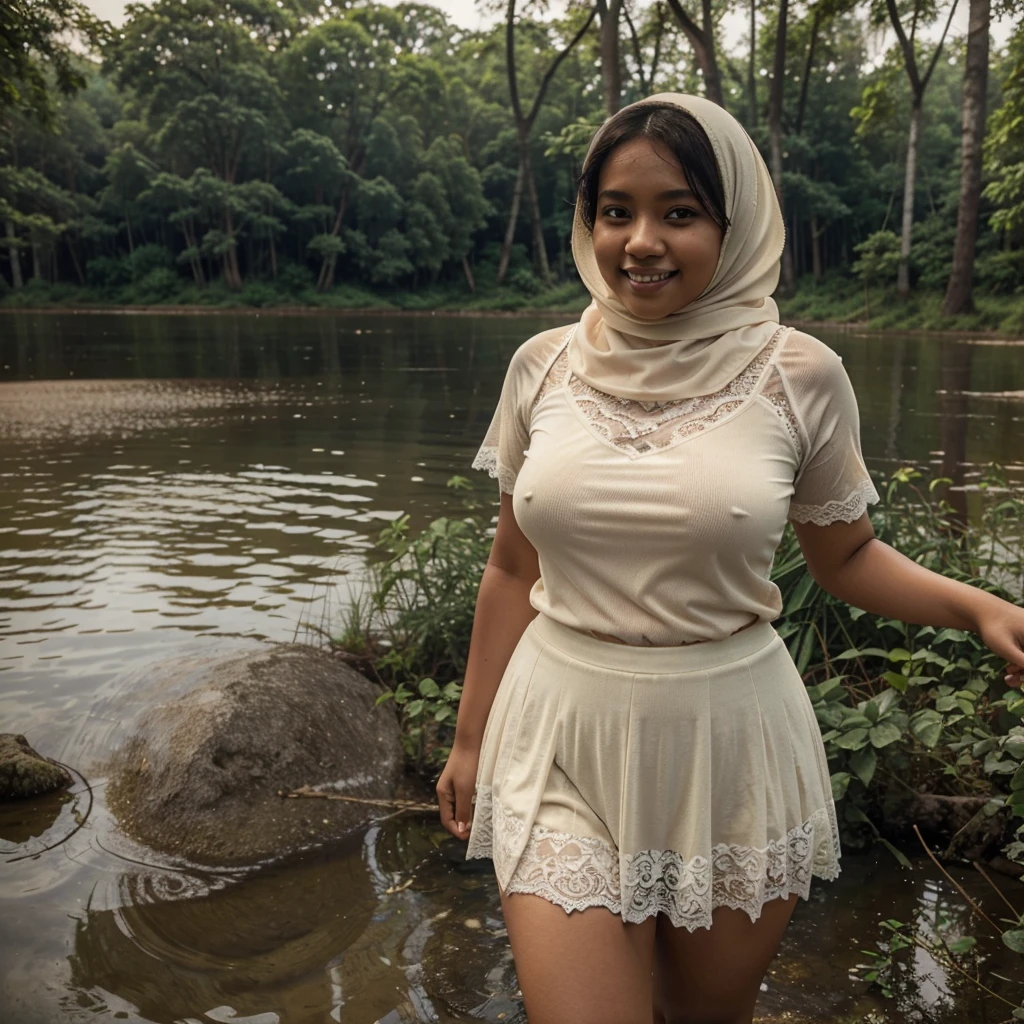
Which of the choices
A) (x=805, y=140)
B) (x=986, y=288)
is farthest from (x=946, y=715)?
(x=805, y=140)

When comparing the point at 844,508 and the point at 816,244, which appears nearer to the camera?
the point at 844,508

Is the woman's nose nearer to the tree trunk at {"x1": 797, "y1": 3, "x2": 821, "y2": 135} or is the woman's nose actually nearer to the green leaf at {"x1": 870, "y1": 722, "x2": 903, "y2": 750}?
the green leaf at {"x1": 870, "y1": 722, "x2": 903, "y2": 750}

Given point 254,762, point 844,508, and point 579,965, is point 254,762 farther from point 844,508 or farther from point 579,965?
point 844,508

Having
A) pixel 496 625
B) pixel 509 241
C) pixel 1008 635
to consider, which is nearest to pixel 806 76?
pixel 509 241

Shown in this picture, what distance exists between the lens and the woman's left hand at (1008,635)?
1.56 metres

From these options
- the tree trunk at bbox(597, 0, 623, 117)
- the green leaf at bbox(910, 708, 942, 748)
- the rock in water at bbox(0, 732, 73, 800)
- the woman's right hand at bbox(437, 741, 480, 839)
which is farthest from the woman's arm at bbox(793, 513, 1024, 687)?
the tree trunk at bbox(597, 0, 623, 117)

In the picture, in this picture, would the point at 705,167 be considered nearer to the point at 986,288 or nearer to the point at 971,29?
the point at 971,29

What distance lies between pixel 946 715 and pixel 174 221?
4453 centimetres

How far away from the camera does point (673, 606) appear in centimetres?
161

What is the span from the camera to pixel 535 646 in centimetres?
176

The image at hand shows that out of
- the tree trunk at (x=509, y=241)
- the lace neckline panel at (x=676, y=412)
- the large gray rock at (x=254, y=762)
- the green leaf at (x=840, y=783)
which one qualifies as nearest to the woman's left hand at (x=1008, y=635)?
the lace neckline panel at (x=676, y=412)

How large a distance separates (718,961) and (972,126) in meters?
21.9

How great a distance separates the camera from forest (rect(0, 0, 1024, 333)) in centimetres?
3759

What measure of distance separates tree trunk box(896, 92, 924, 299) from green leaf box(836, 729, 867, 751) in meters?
26.8
